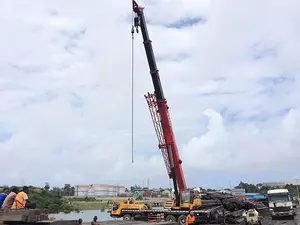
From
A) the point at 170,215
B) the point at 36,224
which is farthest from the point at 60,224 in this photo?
the point at 170,215

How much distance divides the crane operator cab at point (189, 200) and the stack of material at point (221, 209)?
0.67m

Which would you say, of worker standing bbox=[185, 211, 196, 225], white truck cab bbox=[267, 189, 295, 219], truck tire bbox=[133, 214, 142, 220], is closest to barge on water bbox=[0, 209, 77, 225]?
worker standing bbox=[185, 211, 196, 225]

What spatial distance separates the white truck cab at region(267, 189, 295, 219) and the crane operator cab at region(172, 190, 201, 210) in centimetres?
1092

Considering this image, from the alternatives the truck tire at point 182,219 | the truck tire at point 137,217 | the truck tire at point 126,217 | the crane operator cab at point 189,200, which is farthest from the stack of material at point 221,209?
the truck tire at point 126,217

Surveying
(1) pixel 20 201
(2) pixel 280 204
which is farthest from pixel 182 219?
(1) pixel 20 201

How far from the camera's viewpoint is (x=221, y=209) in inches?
1213

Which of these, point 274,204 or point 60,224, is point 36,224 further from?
point 274,204

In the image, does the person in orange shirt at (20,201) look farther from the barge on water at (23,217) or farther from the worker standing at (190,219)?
the worker standing at (190,219)

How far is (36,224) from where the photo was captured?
450 inches

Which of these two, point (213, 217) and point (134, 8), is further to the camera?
point (134, 8)

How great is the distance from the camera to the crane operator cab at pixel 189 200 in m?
28.2

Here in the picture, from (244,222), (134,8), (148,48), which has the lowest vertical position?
(244,222)

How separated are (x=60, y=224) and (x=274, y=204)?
A: 2870 cm

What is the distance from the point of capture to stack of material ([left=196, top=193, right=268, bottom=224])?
2759cm
